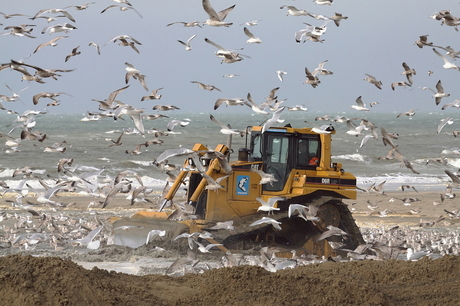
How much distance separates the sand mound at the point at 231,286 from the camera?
556 cm

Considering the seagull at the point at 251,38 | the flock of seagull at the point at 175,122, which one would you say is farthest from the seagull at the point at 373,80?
the seagull at the point at 251,38

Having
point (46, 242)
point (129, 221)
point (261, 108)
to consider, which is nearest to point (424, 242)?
point (261, 108)

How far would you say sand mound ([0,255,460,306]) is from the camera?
5562 mm

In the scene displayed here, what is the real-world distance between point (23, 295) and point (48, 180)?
77.0 feet

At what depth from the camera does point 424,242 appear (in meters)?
13.0

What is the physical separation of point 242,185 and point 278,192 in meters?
0.71

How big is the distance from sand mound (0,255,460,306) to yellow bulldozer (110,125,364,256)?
3743 mm

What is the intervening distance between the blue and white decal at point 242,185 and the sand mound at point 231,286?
4.14m

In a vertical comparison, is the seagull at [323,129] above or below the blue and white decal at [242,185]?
above

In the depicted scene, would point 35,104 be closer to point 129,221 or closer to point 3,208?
point 129,221

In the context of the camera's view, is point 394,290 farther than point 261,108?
No

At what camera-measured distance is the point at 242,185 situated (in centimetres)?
1195

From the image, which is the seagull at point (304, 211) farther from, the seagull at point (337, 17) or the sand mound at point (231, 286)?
the seagull at point (337, 17)

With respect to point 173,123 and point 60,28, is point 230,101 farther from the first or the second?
point 60,28
